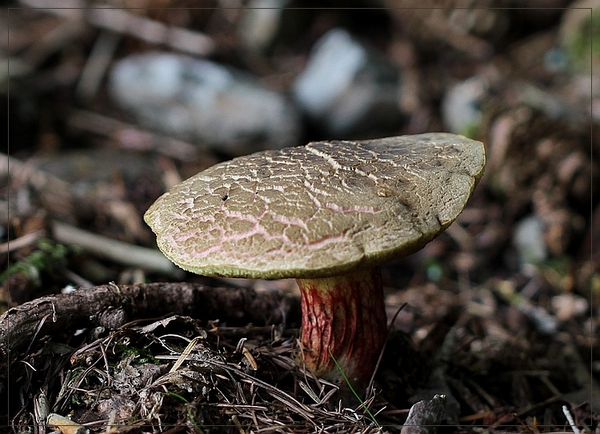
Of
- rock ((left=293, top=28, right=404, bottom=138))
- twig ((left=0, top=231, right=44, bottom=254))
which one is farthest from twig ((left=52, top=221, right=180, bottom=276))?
rock ((left=293, top=28, right=404, bottom=138))

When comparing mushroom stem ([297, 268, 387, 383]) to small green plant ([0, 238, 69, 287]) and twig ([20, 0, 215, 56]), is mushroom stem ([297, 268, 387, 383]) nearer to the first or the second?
small green plant ([0, 238, 69, 287])

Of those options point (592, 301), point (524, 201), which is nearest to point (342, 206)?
point (592, 301)

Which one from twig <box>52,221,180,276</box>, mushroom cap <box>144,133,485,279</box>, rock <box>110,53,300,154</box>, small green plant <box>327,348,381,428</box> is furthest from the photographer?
rock <box>110,53,300,154</box>

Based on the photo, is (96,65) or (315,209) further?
(96,65)

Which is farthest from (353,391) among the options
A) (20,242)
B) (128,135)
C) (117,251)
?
(128,135)

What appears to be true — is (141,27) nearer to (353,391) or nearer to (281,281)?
(281,281)
